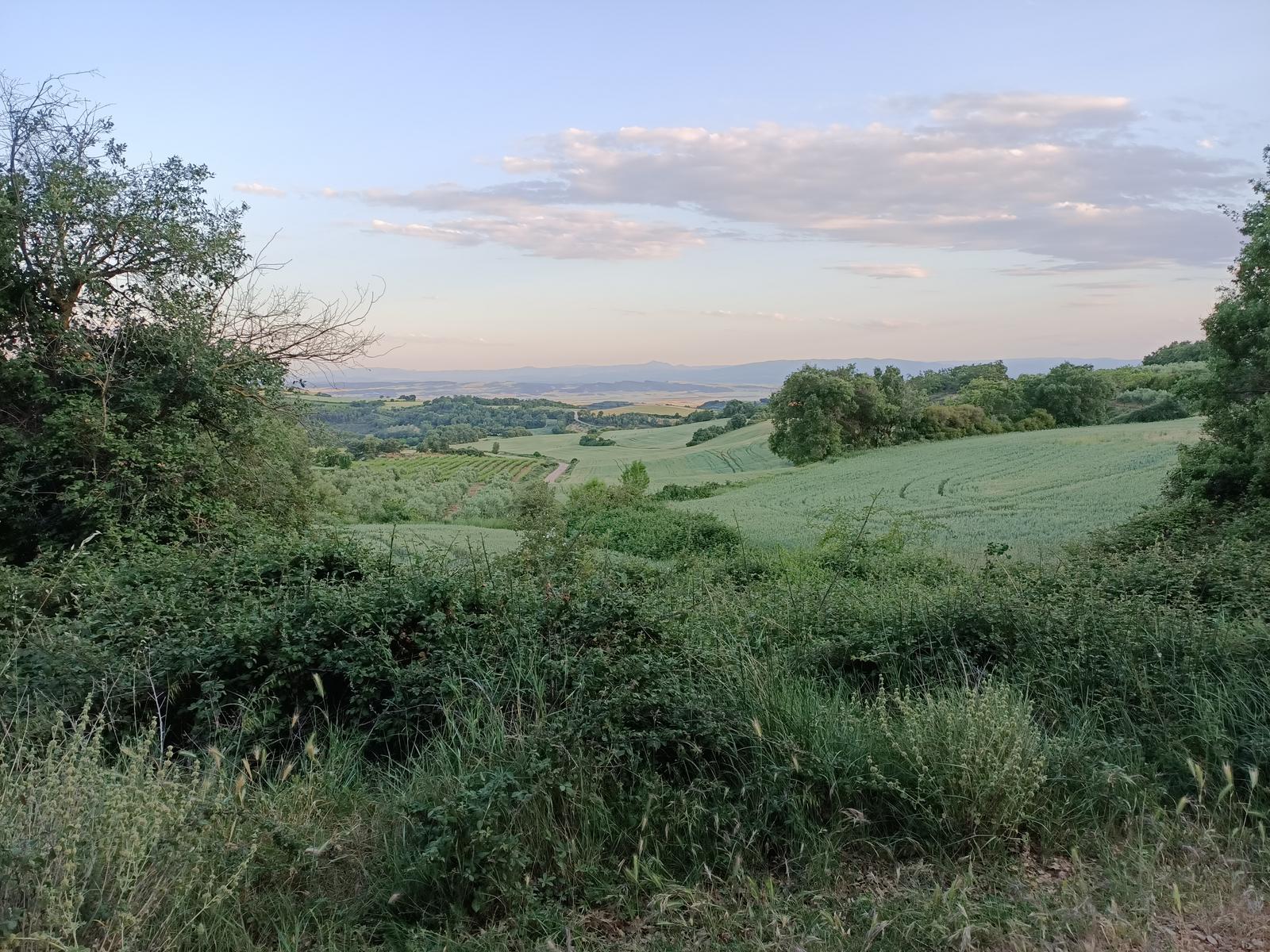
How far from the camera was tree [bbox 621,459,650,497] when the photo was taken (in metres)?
45.5

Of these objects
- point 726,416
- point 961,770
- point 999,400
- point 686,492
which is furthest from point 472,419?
point 961,770

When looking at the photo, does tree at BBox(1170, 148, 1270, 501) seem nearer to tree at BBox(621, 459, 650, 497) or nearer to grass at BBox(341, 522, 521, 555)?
grass at BBox(341, 522, 521, 555)

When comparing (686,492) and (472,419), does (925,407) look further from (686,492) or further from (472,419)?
(472,419)

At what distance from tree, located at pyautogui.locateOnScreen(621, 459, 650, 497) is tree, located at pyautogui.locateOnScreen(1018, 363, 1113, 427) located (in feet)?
129

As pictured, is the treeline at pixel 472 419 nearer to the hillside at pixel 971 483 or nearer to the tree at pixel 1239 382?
the hillside at pixel 971 483

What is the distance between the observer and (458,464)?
66250 mm

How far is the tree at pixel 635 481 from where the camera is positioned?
45531 mm

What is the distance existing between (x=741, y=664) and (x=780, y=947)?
1.96m

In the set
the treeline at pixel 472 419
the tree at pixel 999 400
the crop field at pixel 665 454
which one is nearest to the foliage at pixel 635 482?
the crop field at pixel 665 454

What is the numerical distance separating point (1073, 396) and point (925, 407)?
45.2ft

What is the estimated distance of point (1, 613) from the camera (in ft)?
22.0

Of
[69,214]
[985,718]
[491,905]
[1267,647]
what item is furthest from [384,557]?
[69,214]

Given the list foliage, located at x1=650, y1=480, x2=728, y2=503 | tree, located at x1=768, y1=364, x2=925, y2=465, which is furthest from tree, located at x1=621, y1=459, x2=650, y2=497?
tree, located at x1=768, y1=364, x2=925, y2=465

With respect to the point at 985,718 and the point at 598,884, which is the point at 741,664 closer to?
the point at 985,718
